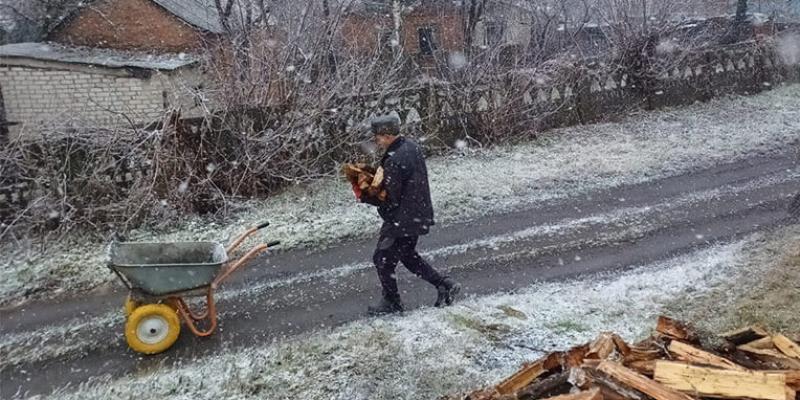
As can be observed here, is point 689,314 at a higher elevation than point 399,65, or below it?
below

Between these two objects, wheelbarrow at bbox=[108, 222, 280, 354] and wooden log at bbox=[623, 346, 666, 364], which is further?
wheelbarrow at bbox=[108, 222, 280, 354]

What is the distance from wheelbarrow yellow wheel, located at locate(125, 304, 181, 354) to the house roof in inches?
447

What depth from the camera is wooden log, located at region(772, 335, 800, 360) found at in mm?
3828

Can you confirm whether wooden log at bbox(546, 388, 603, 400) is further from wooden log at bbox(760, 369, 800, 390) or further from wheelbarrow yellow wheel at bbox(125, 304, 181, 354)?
wheelbarrow yellow wheel at bbox(125, 304, 181, 354)

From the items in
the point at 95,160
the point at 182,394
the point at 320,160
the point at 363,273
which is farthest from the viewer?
the point at 320,160

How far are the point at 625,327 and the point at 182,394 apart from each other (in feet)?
12.2

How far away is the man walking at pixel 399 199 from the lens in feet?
17.6

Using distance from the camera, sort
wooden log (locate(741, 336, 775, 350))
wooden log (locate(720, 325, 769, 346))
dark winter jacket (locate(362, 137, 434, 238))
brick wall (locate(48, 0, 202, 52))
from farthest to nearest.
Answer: brick wall (locate(48, 0, 202, 52)), dark winter jacket (locate(362, 137, 434, 238)), wooden log (locate(720, 325, 769, 346)), wooden log (locate(741, 336, 775, 350))

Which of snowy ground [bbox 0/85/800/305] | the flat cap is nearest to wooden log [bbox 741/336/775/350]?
the flat cap

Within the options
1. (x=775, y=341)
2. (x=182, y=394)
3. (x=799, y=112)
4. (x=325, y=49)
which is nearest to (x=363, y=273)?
(x=182, y=394)

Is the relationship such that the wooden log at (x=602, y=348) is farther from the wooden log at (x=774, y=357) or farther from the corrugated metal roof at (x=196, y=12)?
the corrugated metal roof at (x=196, y=12)

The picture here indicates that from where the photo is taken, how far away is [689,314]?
5.45 metres

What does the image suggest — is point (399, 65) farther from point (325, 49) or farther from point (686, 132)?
point (686, 132)

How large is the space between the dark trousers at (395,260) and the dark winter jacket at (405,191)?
108mm
